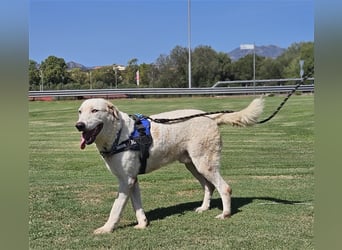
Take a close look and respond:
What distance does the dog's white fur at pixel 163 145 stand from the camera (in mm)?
5770

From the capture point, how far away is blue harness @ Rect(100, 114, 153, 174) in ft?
19.5

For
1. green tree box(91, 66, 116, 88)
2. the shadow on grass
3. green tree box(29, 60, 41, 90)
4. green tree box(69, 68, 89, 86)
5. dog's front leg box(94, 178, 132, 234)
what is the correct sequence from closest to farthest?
1. green tree box(29, 60, 41, 90)
2. dog's front leg box(94, 178, 132, 234)
3. the shadow on grass
4. green tree box(69, 68, 89, 86)
5. green tree box(91, 66, 116, 88)

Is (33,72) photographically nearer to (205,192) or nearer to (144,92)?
(205,192)

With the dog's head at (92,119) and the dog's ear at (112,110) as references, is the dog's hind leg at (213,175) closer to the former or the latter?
the dog's ear at (112,110)

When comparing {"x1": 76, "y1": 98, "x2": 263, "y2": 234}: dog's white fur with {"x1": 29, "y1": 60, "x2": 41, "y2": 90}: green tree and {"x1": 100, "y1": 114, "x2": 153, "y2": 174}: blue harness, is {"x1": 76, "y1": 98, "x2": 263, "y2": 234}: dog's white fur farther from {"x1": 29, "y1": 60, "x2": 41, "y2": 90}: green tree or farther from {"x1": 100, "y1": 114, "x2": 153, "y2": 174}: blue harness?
{"x1": 29, "y1": 60, "x2": 41, "y2": 90}: green tree

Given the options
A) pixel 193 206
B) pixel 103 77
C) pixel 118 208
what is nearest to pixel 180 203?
pixel 193 206

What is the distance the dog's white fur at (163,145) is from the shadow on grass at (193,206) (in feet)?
0.94

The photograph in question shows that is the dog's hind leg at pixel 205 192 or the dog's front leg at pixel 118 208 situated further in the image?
the dog's hind leg at pixel 205 192

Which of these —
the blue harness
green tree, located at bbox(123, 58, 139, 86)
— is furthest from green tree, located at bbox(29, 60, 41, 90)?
green tree, located at bbox(123, 58, 139, 86)

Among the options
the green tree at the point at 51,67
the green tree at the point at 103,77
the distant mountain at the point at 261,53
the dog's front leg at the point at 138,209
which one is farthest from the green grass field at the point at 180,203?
the distant mountain at the point at 261,53

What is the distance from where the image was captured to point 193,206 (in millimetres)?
7234

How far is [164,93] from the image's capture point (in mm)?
32938

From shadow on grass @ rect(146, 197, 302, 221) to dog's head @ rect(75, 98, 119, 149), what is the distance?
1.62m
